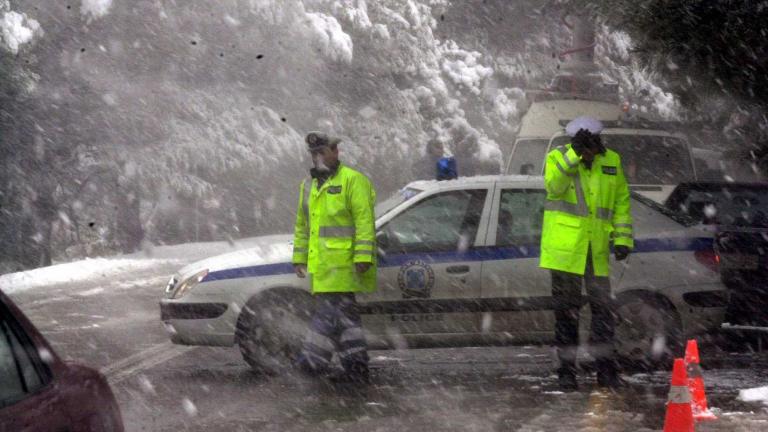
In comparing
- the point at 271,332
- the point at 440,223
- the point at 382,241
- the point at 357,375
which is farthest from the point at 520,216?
the point at 271,332

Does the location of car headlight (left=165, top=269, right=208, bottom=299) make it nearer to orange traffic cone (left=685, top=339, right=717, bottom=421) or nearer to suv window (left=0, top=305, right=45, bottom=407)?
orange traffic cone (left=685, top=339, right=717, bottom=421)

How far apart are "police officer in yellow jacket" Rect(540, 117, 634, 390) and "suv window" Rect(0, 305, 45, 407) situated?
17.3 ft

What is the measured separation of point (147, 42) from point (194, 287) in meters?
16.4

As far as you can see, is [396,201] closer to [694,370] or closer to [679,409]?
[694,370]

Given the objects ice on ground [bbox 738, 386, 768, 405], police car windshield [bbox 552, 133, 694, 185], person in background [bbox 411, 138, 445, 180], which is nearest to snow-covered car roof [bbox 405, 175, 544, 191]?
ice on ground [bbox 738, 386, 768, 405]

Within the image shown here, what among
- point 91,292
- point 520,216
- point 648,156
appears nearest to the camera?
point 520,216

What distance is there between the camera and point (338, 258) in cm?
850

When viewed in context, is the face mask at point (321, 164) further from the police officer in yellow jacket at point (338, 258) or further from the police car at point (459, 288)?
the police car at point (459, 288)

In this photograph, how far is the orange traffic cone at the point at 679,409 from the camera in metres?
6.50

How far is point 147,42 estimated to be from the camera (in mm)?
24781

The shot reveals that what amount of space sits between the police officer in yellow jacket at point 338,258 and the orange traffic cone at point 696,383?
7.02ft

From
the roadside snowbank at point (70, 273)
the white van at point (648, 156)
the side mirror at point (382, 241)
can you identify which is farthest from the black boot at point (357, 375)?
the roadside snowbank at point (70, 273)

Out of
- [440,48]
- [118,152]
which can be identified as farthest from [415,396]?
[440,48]

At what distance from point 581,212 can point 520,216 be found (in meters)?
0.93
